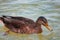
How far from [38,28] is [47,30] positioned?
0.90 feet

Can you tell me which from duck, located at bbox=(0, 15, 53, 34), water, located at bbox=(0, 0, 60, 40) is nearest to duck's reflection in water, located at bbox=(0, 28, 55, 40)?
water, located at bbox=(0, 0, 60, 40)

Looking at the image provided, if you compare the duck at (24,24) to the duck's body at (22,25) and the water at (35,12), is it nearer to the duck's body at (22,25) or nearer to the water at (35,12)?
the duck's body at (22,25)

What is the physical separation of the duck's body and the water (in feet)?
0.51

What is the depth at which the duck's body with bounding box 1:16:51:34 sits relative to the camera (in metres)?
10.1

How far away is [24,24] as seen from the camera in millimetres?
10133

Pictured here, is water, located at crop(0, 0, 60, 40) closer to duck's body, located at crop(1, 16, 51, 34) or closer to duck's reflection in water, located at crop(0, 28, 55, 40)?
duck's reflection in water, located at crop(0, 28, 55, 40)

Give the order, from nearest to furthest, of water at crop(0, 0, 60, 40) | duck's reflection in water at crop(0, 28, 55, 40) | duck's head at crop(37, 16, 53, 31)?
duck's reflection in water at crop(0, 28, 55, 40), water at crop(0, 0, 60, 40), duck's head at crop(37, 16, 53, 31)

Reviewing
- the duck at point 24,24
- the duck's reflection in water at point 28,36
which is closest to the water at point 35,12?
the duck's reflection in water at point 28,36

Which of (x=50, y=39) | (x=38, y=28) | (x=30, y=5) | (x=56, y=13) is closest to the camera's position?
(x=50, y=39)

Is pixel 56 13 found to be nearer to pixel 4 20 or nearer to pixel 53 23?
pixel 53 23

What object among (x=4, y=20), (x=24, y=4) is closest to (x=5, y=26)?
(x=4, y=20)

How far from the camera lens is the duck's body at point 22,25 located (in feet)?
33.3

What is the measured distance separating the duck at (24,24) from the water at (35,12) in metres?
0.15

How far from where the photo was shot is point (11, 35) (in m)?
10.1
